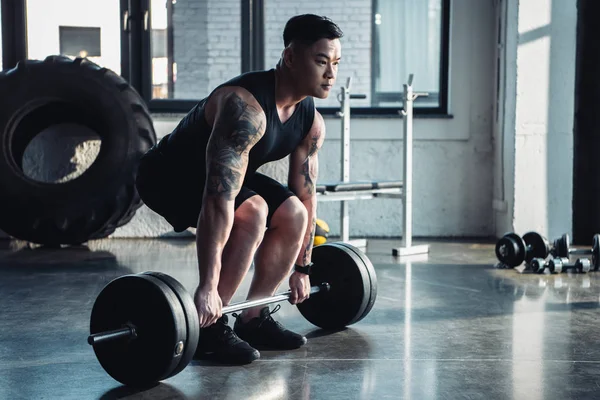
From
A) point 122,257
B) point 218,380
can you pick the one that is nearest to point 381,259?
point 122,257

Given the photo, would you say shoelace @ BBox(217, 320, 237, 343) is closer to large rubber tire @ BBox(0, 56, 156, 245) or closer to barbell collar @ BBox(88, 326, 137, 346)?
barbell collar @ BBox(88, 326, 137, 346)

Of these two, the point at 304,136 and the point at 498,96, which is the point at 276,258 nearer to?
the point at 304,136

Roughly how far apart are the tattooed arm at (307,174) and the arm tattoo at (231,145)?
0.34m

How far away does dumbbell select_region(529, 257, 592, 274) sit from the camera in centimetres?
377

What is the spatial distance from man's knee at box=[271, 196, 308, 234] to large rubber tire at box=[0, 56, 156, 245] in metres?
2.46

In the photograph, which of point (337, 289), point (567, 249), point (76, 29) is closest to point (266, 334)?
point (337, 289)

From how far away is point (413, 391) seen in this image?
1840 mm

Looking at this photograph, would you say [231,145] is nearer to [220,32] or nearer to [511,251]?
[511,251]

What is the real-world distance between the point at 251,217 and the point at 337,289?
50 centimetres

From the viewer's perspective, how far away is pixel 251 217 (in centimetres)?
212

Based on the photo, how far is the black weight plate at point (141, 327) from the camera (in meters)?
1.80

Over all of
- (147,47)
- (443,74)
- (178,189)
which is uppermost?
(147,47)

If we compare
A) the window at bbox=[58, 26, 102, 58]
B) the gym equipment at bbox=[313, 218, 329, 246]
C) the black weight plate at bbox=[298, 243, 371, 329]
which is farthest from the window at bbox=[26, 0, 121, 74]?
the black weight plate at bbox=[298, 243, 371, 329]

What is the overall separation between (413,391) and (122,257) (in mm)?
2717
